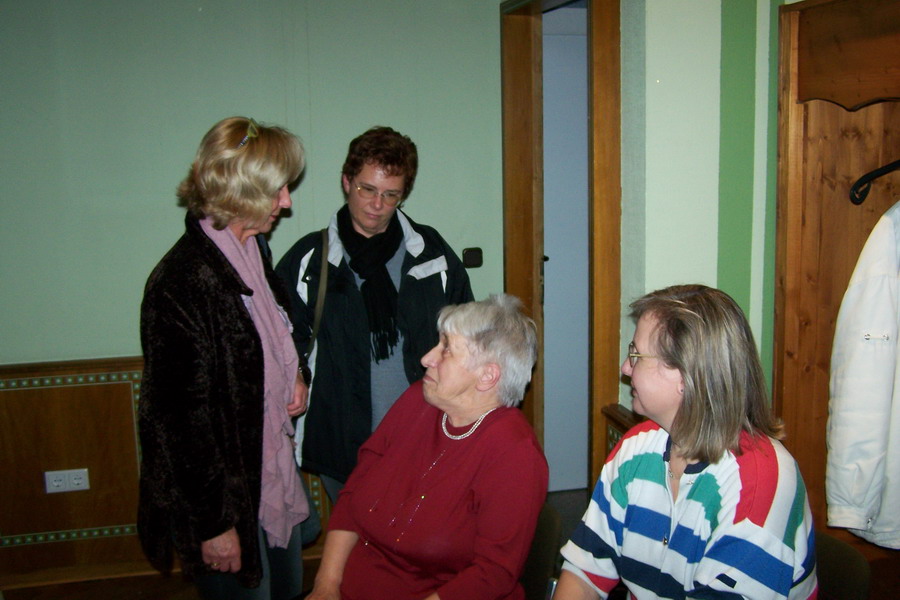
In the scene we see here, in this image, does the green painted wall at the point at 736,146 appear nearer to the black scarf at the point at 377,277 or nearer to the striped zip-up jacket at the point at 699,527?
the striped zip-up jacket at the point at 699,527

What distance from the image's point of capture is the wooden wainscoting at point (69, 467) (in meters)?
2.79

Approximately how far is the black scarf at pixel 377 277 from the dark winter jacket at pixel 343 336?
0.08ft

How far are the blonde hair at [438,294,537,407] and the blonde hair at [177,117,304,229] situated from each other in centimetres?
55

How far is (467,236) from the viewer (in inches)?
124

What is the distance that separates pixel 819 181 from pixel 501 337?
1011mm

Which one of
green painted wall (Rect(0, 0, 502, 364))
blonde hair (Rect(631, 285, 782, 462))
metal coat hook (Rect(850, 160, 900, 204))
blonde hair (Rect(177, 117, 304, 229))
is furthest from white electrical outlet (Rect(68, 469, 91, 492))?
metal coat hook (Rect(850, 160, 900, 204))

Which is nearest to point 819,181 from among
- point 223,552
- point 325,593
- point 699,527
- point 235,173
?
point 699,527

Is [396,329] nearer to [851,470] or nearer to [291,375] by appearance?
[291,375]

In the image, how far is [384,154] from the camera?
2176 mm

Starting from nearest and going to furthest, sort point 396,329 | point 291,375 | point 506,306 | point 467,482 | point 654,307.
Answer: point 654,307 → point 467,482 → point 506,306 → point 291,375 → point 396,329

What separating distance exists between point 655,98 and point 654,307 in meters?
0.78

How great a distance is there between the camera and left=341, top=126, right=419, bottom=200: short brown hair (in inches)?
85.7

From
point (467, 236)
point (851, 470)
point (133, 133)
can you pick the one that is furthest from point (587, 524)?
point (133, 133)

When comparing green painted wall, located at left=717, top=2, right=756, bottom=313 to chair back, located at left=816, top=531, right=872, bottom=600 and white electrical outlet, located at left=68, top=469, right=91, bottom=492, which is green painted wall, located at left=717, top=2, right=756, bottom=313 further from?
white electrical outlet, located at left=68, top=469, right=91, bottom=492
